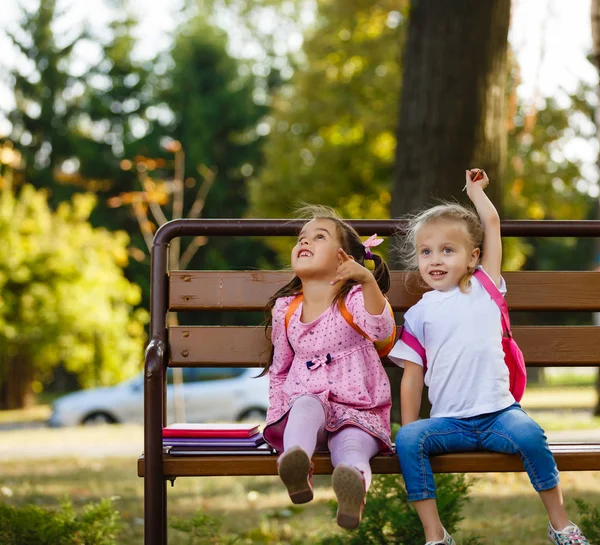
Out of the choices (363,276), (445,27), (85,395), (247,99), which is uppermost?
(247,99)

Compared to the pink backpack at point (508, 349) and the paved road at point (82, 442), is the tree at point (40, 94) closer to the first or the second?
the paved road at point (82, 442)

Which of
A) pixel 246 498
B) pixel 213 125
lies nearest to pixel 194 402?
pixel 246 498

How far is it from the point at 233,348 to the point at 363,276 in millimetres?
750

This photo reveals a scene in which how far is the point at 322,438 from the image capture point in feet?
10.5

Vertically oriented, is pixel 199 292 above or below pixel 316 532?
above

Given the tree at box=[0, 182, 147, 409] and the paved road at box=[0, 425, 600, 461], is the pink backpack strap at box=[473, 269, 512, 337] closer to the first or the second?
the paved road at box=[0, 425, 600, 461]

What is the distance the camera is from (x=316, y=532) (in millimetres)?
4473

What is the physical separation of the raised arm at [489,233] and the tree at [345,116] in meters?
14.2

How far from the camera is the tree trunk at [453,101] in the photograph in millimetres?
5758

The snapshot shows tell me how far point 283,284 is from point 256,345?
0.26 meters

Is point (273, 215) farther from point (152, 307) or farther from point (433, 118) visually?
point (152, 307)

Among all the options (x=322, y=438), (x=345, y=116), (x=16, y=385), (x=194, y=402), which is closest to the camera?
(x=322, y=438)

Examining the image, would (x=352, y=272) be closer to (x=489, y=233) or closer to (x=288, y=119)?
(x=489, y=233)

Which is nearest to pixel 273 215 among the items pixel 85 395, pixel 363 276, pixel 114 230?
pixel 85 395
